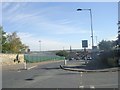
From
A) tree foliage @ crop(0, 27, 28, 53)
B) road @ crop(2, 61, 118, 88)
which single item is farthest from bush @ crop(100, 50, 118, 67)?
tree foliage @ crop(0, 27, 28, 53)

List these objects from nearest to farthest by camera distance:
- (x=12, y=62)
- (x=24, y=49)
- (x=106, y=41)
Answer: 1. (x=12, y=62)
2. (x=106, y=41)
3. (x=24, y=49)

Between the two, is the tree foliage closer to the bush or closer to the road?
the bush

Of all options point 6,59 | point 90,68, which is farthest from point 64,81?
point 6,59

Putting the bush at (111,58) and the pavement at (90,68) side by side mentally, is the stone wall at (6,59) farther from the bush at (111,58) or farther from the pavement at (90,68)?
the bush at (111,58)

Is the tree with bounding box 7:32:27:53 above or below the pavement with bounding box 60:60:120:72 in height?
above

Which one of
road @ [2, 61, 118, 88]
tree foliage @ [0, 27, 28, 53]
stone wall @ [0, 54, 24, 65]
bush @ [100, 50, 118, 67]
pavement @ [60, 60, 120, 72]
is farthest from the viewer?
tree foliage @ [0, 27, 28, 53]

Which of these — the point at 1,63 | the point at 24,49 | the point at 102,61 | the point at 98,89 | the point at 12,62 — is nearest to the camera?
the point at 98,89

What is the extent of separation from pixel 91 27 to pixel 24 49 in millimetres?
A: 80795

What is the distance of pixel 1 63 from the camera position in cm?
6203

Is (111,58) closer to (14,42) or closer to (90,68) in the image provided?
(90,68)

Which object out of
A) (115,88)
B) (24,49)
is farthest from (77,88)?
(24,49)

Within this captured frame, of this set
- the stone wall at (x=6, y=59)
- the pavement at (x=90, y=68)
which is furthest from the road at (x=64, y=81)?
the stone wall at (x=6, y=59)

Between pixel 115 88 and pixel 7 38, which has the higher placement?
pixel 7 38

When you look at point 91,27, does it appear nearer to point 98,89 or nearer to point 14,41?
point 98,89
